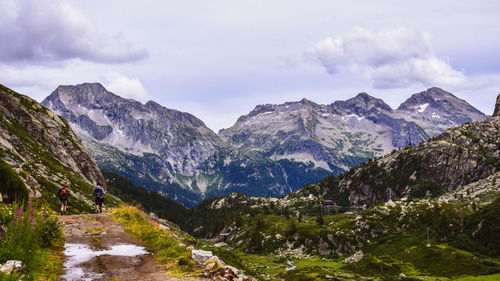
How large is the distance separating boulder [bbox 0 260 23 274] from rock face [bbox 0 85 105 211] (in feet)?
311

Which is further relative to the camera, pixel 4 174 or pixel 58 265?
pixel 4 174

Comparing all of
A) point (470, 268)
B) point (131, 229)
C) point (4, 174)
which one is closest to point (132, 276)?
point (131, 229)

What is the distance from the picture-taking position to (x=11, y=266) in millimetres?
16469

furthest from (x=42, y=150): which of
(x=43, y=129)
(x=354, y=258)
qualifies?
(x=354, y=258)

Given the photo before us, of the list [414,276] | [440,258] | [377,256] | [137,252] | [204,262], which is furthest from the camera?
[377,256]

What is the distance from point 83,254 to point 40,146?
159683 mm

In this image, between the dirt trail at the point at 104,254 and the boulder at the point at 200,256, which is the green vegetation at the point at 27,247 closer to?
the dirt trail at the point at 104,254

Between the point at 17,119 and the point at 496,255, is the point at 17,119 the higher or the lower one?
the higher one

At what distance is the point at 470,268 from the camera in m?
151

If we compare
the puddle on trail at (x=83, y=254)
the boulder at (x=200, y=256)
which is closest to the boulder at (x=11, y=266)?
the puddle on trail at (x=83, y=254)

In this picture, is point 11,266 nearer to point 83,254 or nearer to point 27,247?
point 27,247

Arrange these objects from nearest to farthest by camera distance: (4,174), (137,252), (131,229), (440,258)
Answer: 1. (137,252)
2. (4,174)
3. (131,229)
4. (440,258)

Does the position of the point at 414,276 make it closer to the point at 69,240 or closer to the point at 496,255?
the point at 496,255

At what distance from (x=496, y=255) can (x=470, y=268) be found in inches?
971
